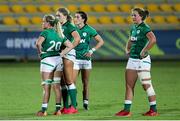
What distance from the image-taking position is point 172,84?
55.1ft

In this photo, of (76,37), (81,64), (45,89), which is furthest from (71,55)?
(45,89)

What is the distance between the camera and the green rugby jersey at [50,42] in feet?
36.3

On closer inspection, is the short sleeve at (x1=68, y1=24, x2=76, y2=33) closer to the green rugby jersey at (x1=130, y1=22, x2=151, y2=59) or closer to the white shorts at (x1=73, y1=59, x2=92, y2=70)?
the white shorts at (x1=73, y1=59, x2=92, y2=70)

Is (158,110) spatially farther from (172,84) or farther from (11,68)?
(11,68)

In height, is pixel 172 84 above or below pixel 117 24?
below

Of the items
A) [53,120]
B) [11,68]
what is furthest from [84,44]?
[11,68]

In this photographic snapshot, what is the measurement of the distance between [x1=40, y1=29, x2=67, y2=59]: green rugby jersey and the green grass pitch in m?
1.22

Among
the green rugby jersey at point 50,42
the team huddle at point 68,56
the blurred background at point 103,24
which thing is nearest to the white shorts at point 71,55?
the team huddle at point 68,56

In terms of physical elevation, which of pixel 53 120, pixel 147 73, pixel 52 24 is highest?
pixel 52 24

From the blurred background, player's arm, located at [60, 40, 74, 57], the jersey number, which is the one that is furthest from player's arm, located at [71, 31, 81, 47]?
the blurred background

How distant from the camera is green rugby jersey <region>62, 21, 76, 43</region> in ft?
38.0

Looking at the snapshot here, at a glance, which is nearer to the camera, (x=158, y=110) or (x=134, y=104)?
(x=158, y=110)

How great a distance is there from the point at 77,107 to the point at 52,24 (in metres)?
2.26

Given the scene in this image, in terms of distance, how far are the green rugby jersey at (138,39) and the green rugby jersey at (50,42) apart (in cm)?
136
